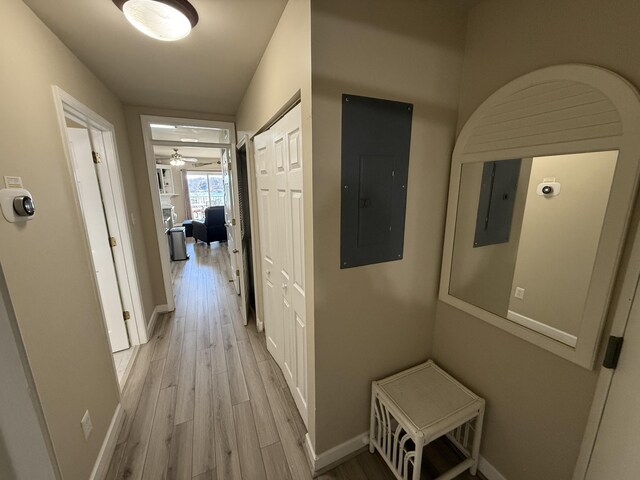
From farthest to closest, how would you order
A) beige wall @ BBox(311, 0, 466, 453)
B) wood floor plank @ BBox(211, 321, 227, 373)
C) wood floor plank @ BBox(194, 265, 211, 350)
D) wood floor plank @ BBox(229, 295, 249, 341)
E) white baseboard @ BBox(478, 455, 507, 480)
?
wood floor plank @ BBox(229, 295, 249, 341)
wood floor plank @ BBox(194, 265, 211, 350)
wood floor plank @ BBox(211, 321, 227, 373)
white baseboard @ BBox(478, 455, 507, 480)
beige wall @ BBox(311, 0, 466, 453)

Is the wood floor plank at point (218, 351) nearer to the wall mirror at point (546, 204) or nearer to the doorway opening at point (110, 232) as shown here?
the doorway opening at point (110, 232)

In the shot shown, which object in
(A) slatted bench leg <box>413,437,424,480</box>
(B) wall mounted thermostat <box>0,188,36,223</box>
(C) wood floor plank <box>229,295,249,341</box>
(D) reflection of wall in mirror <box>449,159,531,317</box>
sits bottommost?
(C) wood floor plank <box>229,295,249,341</box>

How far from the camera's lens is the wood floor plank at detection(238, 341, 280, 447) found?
5.28 feet

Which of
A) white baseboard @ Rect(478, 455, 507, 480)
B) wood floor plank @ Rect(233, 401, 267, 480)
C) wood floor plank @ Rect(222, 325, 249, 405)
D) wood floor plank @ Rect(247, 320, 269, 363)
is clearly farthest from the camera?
wood floor plank @ Rect(247, 320, 269, 363)

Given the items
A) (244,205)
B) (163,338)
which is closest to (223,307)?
(163,338)

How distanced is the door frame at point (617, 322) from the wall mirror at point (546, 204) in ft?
0.10

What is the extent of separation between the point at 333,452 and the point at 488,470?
2.70 feet

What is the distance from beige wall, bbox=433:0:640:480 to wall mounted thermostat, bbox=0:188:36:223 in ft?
6.51

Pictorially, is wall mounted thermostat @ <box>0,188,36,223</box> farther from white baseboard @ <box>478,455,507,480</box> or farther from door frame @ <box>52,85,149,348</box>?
white baseboard @ <box>478,455,507,480</box>

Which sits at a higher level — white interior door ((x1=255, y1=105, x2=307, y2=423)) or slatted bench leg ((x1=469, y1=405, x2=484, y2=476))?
white interior door ((x1=255, y1=105, x2=307, y2=423))

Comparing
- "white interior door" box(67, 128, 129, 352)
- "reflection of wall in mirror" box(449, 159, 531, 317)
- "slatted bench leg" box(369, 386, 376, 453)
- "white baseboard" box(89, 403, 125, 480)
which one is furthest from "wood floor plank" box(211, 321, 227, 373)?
"reflection of wall in mirror" box(449, 159, 531, 317)

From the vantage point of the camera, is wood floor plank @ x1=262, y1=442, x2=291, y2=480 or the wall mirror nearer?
the wall mirror

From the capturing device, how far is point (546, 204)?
1067 mm

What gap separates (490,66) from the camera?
117 cm
